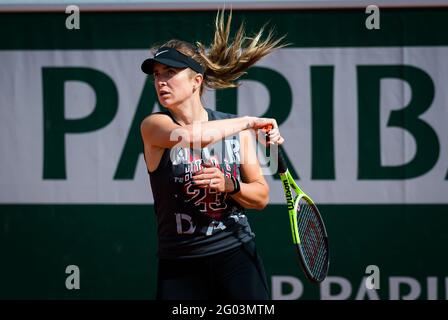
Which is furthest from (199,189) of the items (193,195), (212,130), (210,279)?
(210,279)

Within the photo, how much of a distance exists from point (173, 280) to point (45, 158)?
192 centimetres

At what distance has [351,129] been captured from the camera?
4715mm

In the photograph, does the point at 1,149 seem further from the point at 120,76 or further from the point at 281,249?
the point at 281,249

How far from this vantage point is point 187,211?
10.4 ft

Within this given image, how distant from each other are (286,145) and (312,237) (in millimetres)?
1282

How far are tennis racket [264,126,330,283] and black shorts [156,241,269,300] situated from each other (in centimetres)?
25

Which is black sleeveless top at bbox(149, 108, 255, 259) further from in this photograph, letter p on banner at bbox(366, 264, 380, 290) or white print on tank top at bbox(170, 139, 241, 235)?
letter p on banner at bbox(366, 264, 380, 290)

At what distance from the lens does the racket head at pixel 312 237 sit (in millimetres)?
3412

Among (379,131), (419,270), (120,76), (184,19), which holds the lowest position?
(419,270)

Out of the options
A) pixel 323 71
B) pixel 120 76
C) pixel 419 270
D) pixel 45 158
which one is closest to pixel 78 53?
pixel 120 76

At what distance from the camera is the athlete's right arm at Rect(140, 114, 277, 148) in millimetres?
3076

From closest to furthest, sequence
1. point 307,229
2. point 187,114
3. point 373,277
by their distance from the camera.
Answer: point 187,114
point 307,229
point 373,277

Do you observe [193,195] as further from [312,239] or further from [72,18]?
[72,18]

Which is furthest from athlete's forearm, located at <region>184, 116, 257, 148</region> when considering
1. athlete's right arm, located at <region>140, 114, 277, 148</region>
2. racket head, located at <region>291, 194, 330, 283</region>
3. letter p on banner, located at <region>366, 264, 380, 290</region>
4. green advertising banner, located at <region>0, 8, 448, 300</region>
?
letter p on banner, located at <region>366, 264, 380, 290</region>
